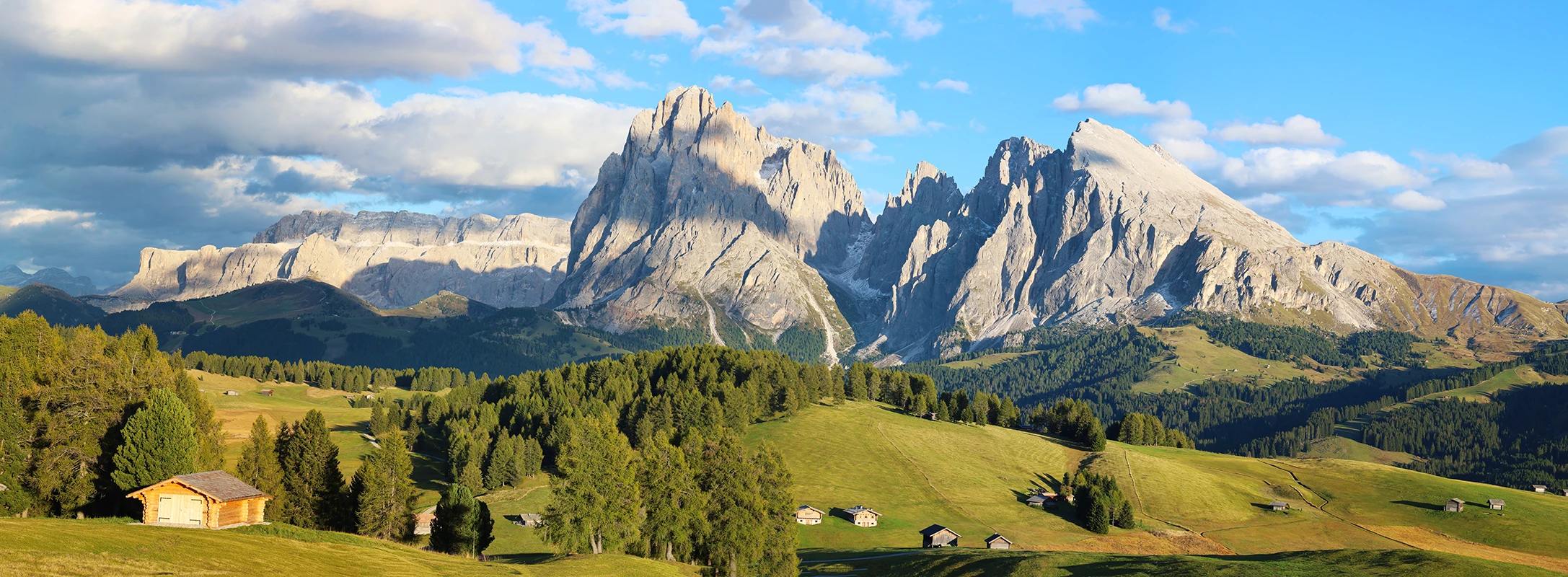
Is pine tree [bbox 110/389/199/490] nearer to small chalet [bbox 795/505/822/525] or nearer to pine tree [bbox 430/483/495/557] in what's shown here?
pine tree [bbox 430/483/495/557]

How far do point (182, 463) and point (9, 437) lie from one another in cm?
Result: 1216

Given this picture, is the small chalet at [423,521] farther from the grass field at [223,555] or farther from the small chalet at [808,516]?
the grass field at [223,555]

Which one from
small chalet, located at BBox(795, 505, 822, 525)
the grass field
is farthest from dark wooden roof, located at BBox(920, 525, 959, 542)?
the grass field

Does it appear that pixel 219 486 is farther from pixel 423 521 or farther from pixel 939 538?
pixel 939 538

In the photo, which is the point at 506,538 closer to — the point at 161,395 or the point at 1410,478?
the point at 161,395

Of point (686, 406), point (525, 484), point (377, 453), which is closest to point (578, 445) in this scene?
point (377, 453)

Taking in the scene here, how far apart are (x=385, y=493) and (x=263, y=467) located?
9.97 metres

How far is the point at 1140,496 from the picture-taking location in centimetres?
14975

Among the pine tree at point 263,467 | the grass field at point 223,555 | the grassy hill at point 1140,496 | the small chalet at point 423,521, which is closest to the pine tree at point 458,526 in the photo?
the pine tree at point 263,467

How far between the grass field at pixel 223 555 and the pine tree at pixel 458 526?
15.3 m

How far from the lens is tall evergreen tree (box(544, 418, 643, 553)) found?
3110 inches

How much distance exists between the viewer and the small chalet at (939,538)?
A: 4651 inches

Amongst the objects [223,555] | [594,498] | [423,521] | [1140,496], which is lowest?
[423,521]

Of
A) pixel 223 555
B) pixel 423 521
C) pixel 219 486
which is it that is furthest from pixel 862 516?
pixel 223 555
